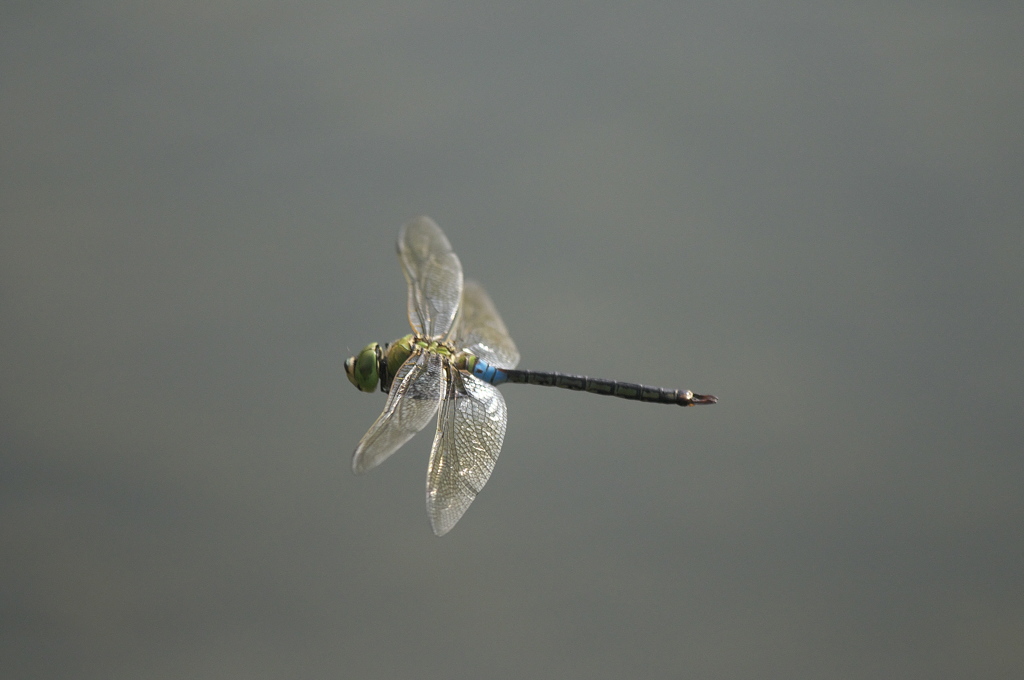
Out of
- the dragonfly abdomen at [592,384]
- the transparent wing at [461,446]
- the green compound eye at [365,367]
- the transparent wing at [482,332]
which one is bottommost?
the transparent wing at [461,446]

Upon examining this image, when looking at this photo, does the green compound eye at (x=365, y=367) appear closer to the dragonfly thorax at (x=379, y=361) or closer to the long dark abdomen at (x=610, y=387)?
the dragonfly thorax at (x=379, y=361)

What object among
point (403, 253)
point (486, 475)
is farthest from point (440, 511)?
point (403, 253)

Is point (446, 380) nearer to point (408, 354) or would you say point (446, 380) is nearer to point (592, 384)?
point (408, 354)

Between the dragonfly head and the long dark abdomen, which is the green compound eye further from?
the long dark abdomen

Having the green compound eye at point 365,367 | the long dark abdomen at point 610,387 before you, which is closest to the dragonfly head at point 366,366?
the green compound eye at point 365,367

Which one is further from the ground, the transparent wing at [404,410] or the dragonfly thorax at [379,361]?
the dragonfly thorax at [379,361]

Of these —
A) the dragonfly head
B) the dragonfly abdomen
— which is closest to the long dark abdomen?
the dragonfly abdomen

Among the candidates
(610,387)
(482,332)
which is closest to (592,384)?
(610,387)
